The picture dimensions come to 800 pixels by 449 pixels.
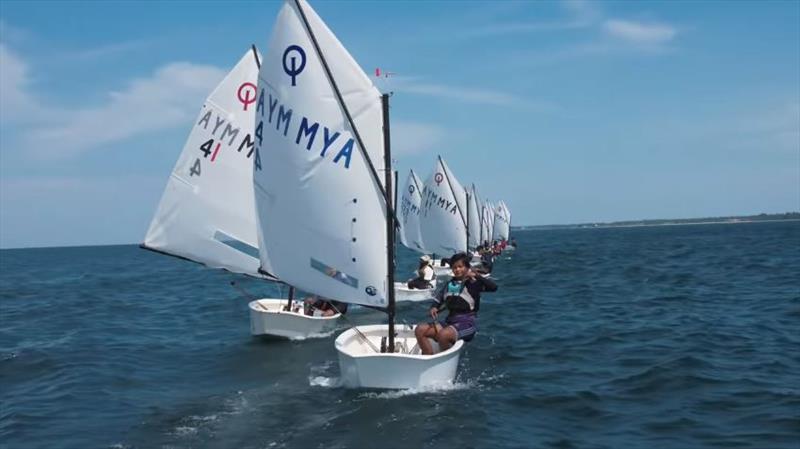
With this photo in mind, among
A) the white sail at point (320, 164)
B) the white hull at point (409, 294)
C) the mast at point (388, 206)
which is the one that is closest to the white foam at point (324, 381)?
the mast at point (388, 206)

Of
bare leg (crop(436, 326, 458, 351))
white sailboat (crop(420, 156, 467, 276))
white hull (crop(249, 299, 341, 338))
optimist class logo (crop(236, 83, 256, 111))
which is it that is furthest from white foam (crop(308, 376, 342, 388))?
white sailboat (crop(420, 156, 467, 276))

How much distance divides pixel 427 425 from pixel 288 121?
6649 millimetres

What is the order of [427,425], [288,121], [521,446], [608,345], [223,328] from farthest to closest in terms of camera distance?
[223,328]
[608,345]
[288,121]
[427,425]
[521,446]

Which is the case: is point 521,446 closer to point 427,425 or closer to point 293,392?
point 427,425

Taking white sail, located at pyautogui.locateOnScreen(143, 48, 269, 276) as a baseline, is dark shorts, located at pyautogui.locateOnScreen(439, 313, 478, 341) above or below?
below

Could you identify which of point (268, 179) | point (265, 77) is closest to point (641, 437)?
point (268, 179)

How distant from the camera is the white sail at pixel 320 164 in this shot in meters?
13.0

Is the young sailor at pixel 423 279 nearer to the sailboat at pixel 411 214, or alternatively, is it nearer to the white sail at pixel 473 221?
the sailboat at pixel 411 214

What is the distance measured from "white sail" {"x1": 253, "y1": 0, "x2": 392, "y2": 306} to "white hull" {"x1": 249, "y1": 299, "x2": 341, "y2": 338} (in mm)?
5523

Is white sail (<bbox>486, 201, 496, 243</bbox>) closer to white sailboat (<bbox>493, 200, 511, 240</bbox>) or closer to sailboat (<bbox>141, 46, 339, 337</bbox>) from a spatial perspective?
white sailboat (<bbox>493, 200, 511, 240</bbox>)

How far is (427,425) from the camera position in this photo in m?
11.2

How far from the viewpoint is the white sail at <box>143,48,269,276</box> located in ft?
63.2

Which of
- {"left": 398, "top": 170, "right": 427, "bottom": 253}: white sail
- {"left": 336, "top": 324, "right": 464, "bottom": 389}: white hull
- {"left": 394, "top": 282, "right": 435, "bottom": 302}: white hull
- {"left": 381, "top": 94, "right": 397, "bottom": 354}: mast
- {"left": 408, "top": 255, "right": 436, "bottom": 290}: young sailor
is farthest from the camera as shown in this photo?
{"left": 398, "top": 170, "right": 427, "bottom": 253}: white sail

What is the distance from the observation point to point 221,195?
768 inches
